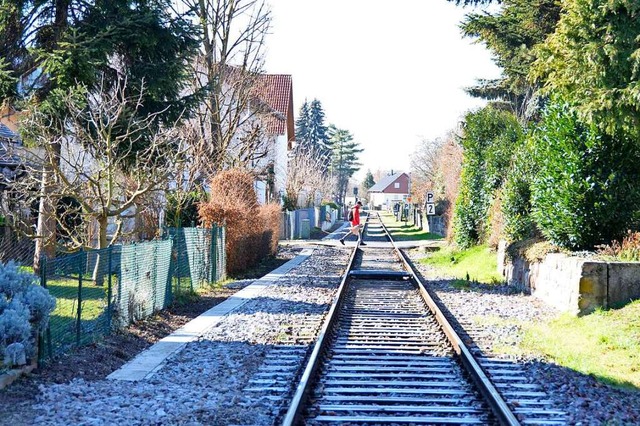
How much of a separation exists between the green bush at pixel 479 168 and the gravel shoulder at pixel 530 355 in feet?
24.6

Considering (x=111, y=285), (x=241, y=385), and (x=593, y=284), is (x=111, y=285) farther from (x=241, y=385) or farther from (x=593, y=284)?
(x=593, y=284)

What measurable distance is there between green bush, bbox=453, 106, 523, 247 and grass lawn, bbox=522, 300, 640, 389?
13.5 metres

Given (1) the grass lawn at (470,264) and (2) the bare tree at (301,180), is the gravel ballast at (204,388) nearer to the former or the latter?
(1) the grass lawn at (470,264)

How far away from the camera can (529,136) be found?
60.9 feet

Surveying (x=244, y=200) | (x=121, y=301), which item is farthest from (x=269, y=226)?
(x=121, y=301)

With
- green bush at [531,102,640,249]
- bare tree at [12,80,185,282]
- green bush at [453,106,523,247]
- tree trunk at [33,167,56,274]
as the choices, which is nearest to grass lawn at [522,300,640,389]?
green bush at [531,102,640,249]

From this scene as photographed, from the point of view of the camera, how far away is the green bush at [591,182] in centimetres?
1320

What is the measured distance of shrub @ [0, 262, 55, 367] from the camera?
24.8 ft

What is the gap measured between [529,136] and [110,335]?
12.0 meters

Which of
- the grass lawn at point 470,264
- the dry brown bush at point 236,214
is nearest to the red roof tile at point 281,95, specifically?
the grass lawn at point 470,264

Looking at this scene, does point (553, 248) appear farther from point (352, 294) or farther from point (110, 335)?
point (110, 335)

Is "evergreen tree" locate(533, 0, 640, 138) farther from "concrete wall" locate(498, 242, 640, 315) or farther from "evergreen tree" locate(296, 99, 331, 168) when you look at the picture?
"evergreen tree" locate(296, 99, 331, 168)

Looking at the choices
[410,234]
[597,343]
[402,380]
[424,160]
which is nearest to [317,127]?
[424,160]

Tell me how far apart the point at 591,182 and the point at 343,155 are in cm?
11607
